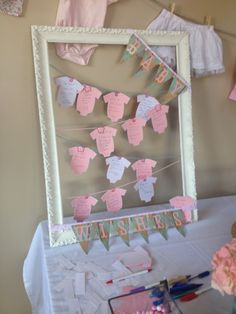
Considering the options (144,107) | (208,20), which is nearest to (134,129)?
(144,107)

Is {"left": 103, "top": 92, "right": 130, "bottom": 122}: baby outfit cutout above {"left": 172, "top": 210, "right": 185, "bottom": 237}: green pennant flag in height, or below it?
above

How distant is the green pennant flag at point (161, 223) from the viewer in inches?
47.1

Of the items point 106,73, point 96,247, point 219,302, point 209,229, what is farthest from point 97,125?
point 219,302

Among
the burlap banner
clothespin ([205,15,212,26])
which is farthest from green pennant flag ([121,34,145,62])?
the burlap banner

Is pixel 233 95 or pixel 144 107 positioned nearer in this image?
pixel 144 107

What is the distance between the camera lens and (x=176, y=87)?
1.27 metres

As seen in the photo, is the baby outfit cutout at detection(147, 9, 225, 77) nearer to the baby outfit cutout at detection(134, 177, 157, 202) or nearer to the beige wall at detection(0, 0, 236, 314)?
the beige wall at detection(0, 0, 236, 314)

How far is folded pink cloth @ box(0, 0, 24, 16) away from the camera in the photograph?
119 cm

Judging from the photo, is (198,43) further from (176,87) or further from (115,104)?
(115,104)

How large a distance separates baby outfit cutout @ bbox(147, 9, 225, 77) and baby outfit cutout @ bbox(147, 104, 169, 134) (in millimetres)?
179

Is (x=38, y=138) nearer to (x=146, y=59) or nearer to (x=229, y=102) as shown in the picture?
(x=146, y=59)

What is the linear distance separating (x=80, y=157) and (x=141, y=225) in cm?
34

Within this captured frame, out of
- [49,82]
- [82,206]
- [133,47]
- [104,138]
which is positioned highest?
[133,47]

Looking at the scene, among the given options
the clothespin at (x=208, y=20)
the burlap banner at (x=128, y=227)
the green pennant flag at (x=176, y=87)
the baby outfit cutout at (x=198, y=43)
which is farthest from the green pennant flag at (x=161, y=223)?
the clothespin at (x=208, y=20)
